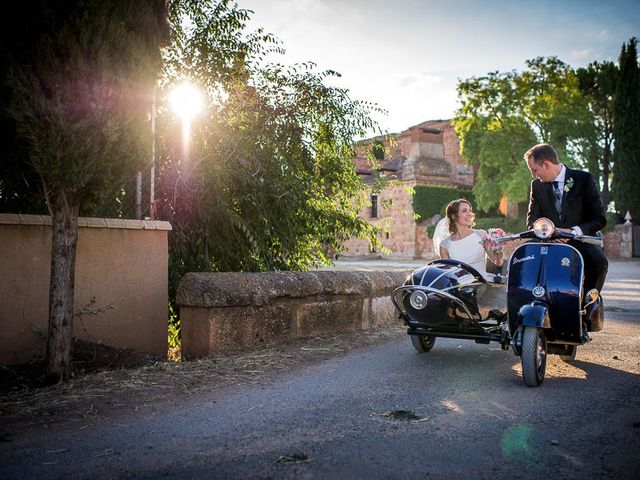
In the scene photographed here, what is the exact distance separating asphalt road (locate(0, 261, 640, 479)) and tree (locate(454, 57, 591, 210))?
32.6 m

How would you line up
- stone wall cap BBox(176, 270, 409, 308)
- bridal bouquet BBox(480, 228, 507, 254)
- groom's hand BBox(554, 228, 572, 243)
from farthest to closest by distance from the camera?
stone wall cap BBox(176, 270, 409, 308) < bridal bouquet BBox(480, 228, 507, 254) < groom's hand BBox(554, 228, 572, 243)

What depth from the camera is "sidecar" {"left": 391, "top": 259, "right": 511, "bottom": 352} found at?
466 centimetres

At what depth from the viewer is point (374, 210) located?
45344mm

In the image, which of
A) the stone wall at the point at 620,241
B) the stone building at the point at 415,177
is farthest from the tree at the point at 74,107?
the stone building at the point at 415,177

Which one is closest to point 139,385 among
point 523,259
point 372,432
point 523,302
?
point 372,432

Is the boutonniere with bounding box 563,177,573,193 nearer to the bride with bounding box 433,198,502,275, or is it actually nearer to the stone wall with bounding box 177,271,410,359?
the bride with bounding box 433,198,502,275

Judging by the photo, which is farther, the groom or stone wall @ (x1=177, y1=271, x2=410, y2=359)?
stone wall @ (x1=177, y1=271, x2=410, y2=359)

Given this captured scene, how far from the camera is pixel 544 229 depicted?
4305 mm

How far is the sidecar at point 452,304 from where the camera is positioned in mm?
4664

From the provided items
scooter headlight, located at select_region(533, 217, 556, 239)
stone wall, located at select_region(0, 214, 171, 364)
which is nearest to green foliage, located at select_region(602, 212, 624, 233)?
scooter headlight, located at select_region(533, 217, 556, 239)

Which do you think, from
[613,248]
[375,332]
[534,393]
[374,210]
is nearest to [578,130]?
[613,248]

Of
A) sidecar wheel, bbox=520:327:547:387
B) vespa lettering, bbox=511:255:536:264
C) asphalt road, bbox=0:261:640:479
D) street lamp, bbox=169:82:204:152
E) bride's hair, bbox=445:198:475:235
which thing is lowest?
asphalt road, bbox=0:261:640:479

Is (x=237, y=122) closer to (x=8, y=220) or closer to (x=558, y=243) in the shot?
(x=8, y=220)

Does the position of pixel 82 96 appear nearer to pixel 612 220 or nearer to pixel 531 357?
pixel 531 357
